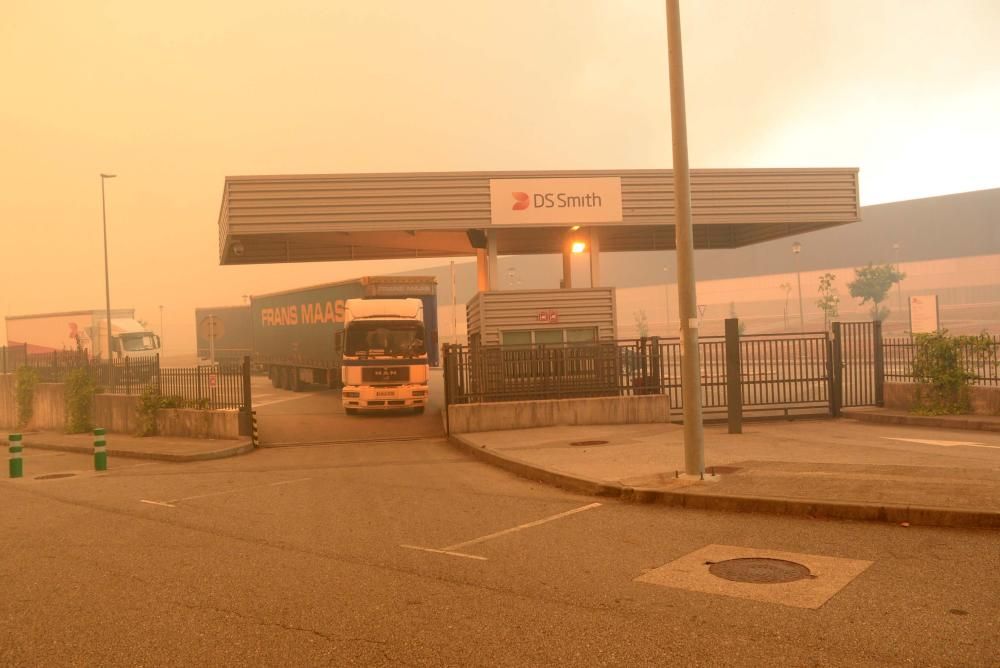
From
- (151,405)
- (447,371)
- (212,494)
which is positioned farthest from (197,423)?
(212,494)

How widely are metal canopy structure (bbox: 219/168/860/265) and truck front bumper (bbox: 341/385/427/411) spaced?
4.44 m

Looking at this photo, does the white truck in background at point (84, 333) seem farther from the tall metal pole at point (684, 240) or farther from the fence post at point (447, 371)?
the tall metal pole at point (684, 240)

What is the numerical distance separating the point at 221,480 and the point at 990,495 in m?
11.3

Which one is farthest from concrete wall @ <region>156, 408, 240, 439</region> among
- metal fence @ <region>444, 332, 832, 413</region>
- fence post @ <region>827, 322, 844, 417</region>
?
fence post @ <region>827, 322, 844, 417</region>

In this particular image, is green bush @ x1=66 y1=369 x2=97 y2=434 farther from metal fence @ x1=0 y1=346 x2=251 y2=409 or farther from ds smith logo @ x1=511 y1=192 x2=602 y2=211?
ds smith logo @ x1=511 y1=192 x2=602 y2=211

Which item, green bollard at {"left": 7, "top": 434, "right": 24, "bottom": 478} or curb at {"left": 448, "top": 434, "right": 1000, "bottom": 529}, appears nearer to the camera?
curb at {"left": 448, "top": 434, "right": 1000, "bottom": 529}

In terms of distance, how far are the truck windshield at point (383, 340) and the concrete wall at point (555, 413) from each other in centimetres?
481

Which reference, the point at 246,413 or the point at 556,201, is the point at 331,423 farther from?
the point at 556,201

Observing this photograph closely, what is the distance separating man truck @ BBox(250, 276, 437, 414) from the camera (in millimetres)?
23141

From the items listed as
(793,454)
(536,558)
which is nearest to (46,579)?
(536,558)

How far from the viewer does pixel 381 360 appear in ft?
75.9

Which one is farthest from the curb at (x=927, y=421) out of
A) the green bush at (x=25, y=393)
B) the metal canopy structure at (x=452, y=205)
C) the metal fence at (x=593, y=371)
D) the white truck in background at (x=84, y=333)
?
the white truck in background at (x=84, y=333)

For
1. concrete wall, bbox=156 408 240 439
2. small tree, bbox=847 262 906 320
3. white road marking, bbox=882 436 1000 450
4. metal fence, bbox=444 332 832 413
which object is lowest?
white road marking, bbox=882 436 1000 450

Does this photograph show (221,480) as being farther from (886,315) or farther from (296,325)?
(886,315)
